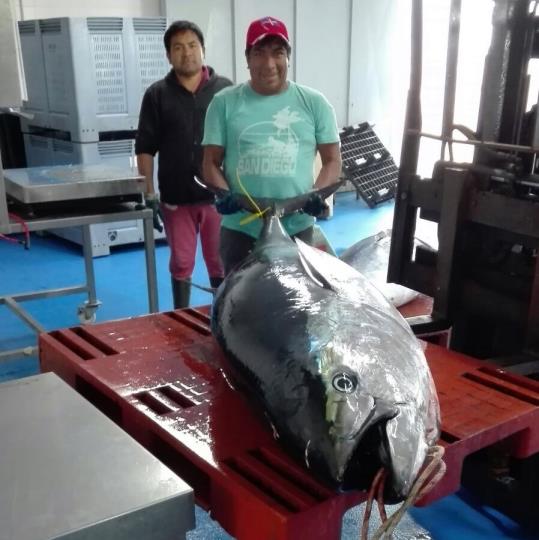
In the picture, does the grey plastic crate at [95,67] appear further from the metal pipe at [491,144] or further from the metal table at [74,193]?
the metal pipe at [491,144]

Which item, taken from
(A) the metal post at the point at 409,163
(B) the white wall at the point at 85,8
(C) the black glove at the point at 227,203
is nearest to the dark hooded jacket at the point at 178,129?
(C) the black glove at the point at 227,203

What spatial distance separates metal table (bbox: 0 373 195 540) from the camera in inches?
35.8

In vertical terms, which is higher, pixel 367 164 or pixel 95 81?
pixel 95 81

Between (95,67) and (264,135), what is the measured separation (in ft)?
12.2

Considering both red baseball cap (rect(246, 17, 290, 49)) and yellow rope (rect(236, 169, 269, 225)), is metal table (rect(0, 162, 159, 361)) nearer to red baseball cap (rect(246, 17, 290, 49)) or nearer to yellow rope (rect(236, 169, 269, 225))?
yellow rope (rect(236, 169, 269, 225))

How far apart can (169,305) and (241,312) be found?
11.0 feet

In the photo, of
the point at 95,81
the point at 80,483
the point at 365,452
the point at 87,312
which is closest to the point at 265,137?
the point at 365,452

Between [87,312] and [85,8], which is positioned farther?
[85,8]

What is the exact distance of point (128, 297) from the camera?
16.8ft

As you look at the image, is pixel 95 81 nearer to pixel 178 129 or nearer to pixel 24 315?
pixel 178 129

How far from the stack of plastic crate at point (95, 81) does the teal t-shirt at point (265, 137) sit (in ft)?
11.1

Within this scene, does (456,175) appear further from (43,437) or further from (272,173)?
(43,437)

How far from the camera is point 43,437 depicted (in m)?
1.12

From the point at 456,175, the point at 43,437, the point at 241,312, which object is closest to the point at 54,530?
the point at 43,437
